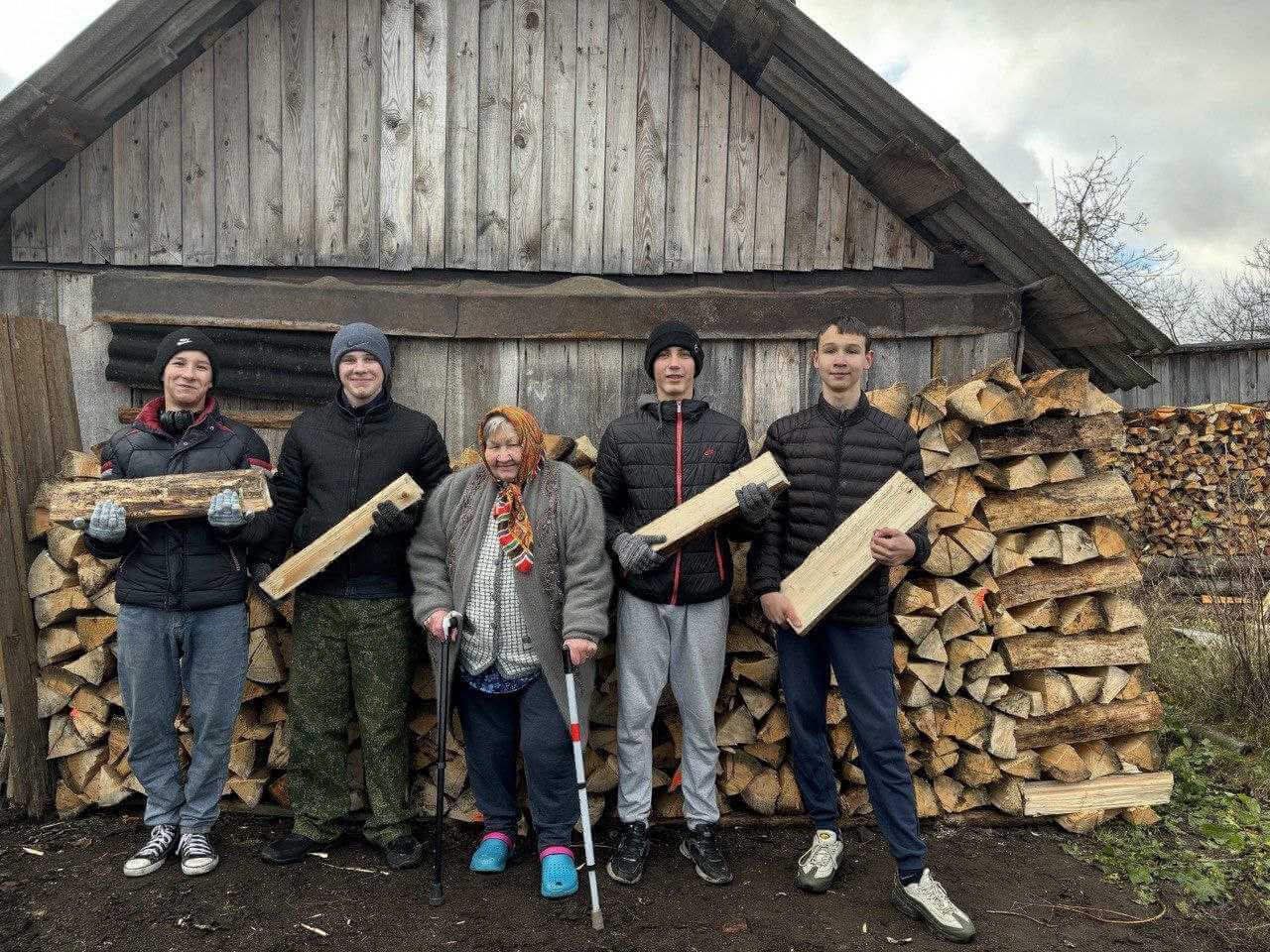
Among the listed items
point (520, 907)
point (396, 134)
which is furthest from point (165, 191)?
point (520, 907)

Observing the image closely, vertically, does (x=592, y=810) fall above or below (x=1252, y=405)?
below

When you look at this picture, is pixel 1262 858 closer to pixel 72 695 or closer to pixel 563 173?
pixel 563 173

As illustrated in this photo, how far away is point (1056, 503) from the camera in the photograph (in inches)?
170

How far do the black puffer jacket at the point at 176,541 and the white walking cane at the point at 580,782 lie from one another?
1.50 m

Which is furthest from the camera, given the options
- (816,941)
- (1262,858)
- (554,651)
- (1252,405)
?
(1252,405)

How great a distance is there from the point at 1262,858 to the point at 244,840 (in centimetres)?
481

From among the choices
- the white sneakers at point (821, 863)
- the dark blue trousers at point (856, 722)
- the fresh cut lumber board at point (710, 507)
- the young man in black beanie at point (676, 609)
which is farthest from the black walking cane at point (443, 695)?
the white sneakers at point (821, 863)

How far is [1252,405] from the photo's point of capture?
9.77m

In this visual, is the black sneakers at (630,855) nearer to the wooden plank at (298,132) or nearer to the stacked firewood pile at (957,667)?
the stacked firewood pile at (957,667)

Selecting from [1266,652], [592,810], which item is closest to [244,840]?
[592,810]

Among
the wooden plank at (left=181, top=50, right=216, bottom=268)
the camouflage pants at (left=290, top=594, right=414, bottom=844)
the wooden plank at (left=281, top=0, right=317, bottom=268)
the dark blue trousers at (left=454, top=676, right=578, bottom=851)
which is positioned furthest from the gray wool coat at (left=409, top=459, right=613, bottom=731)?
the wooden plank at (left=181, top=50, right=216, bottom=268)

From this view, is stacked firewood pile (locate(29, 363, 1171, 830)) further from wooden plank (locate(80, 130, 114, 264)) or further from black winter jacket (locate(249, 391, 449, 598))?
wooden plank (locate(80, 130, 114, 264))

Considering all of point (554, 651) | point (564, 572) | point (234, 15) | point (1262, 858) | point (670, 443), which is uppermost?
point (234, 15)

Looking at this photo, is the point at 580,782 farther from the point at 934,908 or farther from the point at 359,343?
the point at 359,343
